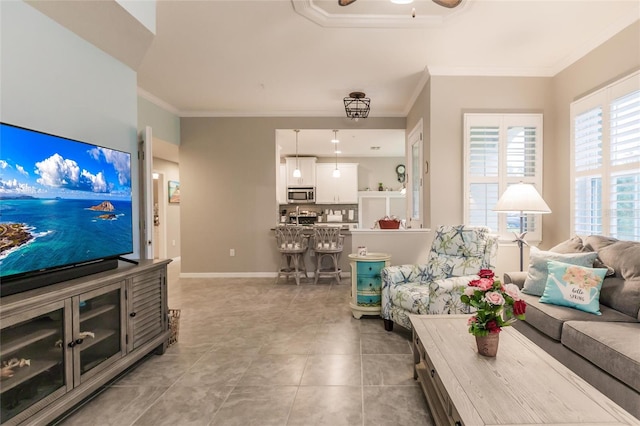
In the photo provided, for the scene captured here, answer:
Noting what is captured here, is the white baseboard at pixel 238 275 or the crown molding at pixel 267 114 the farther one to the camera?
the white baseboard at pixel 238 275

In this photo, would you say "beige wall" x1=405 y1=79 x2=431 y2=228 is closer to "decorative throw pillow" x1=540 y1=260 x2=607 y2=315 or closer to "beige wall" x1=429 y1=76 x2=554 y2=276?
"beige wall" x1=429 y1=76 x2=554 y2=276

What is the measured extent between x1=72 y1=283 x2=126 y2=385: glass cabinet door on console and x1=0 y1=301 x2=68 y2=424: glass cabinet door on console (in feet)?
0.27

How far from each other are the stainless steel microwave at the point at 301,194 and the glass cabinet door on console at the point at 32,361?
6.50 meters

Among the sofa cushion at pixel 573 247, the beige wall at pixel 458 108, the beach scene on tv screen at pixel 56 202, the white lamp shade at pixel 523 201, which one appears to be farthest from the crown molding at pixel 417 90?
the beach scene on tv screen at pixel 56 202

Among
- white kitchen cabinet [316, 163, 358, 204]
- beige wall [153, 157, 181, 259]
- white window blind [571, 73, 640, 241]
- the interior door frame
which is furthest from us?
white kitchen cabinet [316, 163, 358, 204]

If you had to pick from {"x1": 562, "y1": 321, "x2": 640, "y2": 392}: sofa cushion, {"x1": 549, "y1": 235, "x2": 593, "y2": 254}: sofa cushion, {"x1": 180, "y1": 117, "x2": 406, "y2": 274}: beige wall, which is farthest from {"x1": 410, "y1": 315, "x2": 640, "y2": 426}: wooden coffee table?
{"x1": 180, "y1": 117, "x2": 406, "y2": 274}: beige wall

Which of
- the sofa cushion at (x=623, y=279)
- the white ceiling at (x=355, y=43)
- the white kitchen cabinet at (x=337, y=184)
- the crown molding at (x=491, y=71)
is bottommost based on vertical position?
the sofa cushion at (x=623, y=279)

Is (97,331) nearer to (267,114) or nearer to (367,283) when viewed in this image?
(367,283)

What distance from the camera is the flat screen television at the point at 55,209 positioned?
1.67 m

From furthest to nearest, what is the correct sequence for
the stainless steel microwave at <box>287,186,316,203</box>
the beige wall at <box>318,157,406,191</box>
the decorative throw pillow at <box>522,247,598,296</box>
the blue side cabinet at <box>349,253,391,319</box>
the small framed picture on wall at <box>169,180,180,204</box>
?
the beige wall at <box>318,157,406,191</box>
the stainless steel microwave at <box>287,186,316,203</box>
the small framed picture on wall at <box>169,180,180,204</box>
the blue side cabinet at <box>349,253,391,319</box>
the decorative throw pillow at <box>522,247,598,296</box>

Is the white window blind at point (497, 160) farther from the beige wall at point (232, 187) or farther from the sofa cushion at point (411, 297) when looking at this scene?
the beige wall at point (232, 187)

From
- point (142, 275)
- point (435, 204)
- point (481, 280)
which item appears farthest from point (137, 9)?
point (435, 204)

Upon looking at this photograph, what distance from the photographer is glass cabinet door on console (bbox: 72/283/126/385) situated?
1.87 m

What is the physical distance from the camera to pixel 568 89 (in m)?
3.53
